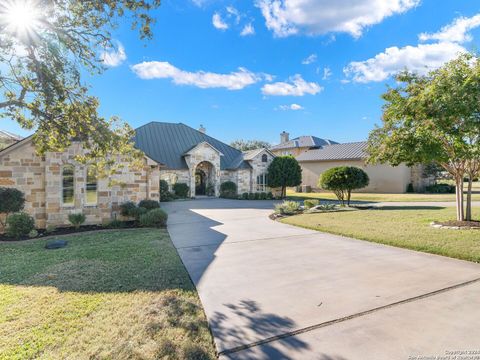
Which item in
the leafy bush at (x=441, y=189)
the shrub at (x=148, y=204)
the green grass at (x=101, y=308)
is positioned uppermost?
the leafy bush at (x=441, y=189)

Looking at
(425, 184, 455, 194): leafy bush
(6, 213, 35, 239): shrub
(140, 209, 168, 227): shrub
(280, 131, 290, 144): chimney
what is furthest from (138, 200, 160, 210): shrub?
(280, 131, 290, 144): chimney

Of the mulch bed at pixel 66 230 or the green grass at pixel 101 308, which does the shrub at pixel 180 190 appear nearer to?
the mulch bed at pixel 66 230

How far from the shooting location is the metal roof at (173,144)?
27156 mm

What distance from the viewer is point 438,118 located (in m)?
8.17

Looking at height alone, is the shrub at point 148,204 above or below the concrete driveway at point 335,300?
above

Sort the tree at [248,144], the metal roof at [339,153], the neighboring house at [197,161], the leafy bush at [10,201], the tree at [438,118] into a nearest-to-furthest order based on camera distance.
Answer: the tree at [438,118] < the leafy bush at [10,201] < the neighboring house at [197,161] < the metal roof at [339,153] < the tree at [248,144]

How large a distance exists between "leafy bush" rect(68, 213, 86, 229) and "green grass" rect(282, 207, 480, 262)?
8.53 meters

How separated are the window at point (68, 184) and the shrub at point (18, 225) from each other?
178 centimetres

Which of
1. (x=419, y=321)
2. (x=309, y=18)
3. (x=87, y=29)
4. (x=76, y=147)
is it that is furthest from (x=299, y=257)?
(x=309, y=18)

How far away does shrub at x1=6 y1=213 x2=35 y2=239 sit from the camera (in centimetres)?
951

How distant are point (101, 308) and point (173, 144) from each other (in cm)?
2601

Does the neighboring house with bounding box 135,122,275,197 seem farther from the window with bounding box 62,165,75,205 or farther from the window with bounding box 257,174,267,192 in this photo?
the window with bounding box 62,165,75,205

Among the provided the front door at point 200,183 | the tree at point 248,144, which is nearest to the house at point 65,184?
the front door at point 200,183

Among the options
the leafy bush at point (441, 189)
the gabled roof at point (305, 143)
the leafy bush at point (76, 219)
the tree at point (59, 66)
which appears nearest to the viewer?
the tree at point (59, 66)
